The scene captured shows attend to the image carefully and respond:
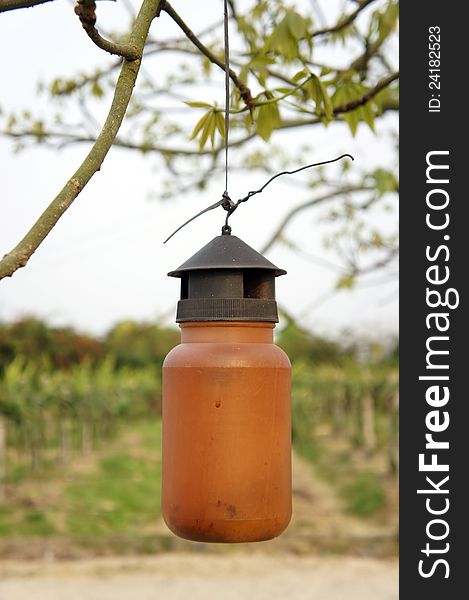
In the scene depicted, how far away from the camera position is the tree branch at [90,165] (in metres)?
1.21

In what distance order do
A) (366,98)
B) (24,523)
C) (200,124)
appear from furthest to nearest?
(24,523)
(366,98)
(200,124)

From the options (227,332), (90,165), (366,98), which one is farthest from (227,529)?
(366,98)

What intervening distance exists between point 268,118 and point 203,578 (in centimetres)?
652

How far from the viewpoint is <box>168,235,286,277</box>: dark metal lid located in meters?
1.54

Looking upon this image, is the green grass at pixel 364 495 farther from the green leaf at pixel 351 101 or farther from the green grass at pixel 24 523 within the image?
the green leaf at pixel 351 101

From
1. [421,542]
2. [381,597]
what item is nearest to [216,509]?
[421,542]

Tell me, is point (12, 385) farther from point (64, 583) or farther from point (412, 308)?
point (412, 308)

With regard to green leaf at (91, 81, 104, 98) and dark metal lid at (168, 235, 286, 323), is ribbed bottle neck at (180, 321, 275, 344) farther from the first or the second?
green leaf at (91, 81, 104, 98)

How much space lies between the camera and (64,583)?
7.59 m

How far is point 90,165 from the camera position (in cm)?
133

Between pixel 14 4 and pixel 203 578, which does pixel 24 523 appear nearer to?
pixel 203 578

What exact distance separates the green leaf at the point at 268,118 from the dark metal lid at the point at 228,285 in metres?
0.57

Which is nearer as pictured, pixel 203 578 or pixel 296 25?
pixel 296 25

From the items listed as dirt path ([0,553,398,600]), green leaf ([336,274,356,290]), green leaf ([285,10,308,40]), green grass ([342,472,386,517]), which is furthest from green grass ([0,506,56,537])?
green leaf ([285,10,308,40])
